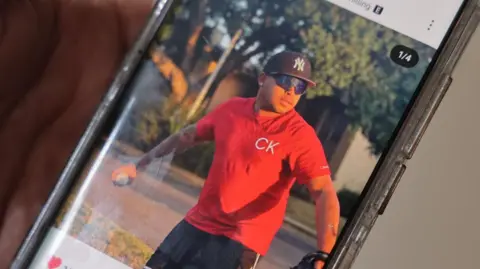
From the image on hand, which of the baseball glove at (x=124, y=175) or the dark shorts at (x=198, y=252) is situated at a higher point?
the baseball glove at (x=124, y=175)

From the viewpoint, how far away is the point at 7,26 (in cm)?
28

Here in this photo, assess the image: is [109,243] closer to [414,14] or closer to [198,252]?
[198,252]

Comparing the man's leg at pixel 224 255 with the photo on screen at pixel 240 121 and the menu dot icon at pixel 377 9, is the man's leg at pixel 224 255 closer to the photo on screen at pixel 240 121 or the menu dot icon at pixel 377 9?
the photo on screen at pixel 240 121

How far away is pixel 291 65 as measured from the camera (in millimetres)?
283

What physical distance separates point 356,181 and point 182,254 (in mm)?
76

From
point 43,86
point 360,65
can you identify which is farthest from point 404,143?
point 43,86

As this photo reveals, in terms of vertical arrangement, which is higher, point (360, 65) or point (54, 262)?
point (360, 65)

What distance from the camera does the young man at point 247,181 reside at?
28 cm

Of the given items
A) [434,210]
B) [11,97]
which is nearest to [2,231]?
[11,97]

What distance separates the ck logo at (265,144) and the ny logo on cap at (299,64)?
1.3 inches

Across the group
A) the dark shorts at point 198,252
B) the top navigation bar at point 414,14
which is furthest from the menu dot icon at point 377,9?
the dark shorts at point 198,252

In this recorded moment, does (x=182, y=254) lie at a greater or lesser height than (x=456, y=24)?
lesser

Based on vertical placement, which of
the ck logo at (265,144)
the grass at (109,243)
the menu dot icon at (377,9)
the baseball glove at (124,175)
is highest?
the menu dot icon at (377,9)

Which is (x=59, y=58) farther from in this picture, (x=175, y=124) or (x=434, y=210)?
(x=434, y=210)
